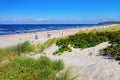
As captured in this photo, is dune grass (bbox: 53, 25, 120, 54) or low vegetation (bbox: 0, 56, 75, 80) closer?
low vegetation (bbox: 0, 56, 75, 80)

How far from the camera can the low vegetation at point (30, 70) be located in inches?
278

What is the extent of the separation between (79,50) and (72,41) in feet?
4.41

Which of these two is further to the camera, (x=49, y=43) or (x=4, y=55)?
(x=49, y=43)

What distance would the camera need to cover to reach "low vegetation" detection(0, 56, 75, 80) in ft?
23.2

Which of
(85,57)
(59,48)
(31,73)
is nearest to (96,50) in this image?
(85,57)

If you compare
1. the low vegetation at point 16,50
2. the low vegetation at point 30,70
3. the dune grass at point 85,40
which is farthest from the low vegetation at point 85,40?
the low vegetation at point 30,70

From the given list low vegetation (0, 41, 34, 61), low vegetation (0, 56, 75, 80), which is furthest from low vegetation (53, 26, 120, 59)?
low vegetation (0, 56, 75, 80)

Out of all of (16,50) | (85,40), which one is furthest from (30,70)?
(85,40)

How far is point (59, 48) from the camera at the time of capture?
13945 millimetres

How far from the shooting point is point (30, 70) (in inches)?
310

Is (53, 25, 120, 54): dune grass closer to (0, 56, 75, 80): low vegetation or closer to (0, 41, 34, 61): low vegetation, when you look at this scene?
(0, 41, 34, 61): low vegetation

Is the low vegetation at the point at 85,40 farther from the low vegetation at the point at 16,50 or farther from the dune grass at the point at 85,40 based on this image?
the low vegetation at the point at 16,50

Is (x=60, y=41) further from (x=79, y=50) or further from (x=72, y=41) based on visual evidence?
(x=79, y=50)

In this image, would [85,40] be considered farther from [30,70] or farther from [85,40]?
[30,70]
